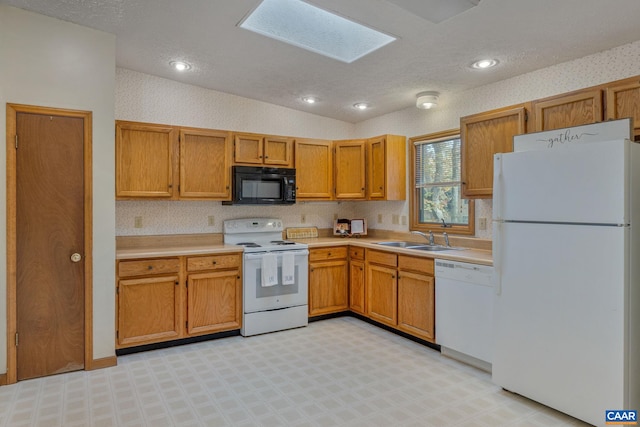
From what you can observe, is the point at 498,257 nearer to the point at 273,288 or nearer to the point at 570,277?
the point at 570,277

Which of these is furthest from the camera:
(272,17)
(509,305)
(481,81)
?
(481,81)

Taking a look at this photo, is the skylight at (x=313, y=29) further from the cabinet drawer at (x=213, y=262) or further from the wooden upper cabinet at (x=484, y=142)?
the cabinet drawer at (x=213, y=262)

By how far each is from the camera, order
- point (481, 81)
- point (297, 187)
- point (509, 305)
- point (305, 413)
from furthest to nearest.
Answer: point (297, 187), point (481, 81), point (509, 305), point (305, 413)

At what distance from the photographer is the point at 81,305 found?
301cm

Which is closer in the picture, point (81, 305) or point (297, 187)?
point (81, 305)

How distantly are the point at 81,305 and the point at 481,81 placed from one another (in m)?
3.95

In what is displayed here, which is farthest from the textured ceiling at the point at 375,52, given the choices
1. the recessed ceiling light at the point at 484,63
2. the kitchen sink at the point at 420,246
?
the kitchen sink at the point at 420,246

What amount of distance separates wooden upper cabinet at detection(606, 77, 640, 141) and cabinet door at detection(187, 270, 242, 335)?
3.28 meters

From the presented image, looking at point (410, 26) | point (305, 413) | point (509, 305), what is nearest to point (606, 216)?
point (509, 305)

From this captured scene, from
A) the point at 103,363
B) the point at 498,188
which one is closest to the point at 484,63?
the point at 498,188

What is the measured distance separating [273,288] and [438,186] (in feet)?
6.85

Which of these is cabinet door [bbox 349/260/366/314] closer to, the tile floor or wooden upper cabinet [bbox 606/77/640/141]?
the tile floor

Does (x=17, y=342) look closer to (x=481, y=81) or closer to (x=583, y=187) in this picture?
(x=583, y=187)

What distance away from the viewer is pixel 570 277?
2260mm
